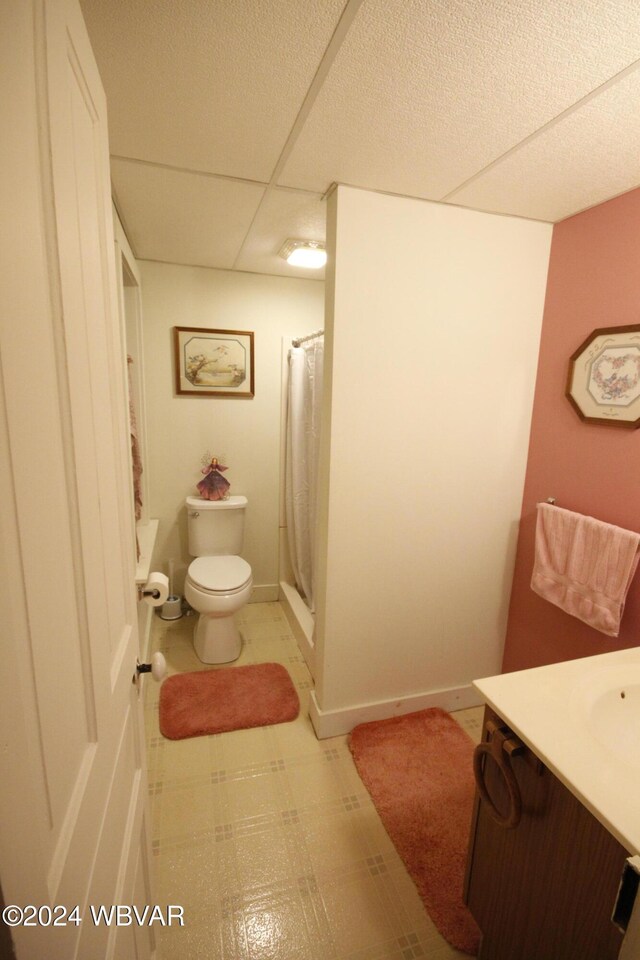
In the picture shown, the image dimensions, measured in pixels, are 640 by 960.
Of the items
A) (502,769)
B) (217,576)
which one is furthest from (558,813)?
(217,576)

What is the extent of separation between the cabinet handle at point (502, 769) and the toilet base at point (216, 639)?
1.64 metres

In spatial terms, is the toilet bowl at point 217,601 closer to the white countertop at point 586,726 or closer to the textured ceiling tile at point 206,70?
the white countertop at point 586,726

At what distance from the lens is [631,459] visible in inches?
59.3

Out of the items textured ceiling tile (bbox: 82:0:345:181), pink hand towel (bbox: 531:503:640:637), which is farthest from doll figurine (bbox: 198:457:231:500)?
pink hand towel (bbox: 531:503:640:637)

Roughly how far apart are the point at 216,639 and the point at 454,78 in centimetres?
248

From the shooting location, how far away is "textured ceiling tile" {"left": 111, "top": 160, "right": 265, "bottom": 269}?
1.50m

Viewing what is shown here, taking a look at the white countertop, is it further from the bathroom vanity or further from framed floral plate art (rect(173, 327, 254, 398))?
framed floral plate art (rect(173, 327, 254, 398))

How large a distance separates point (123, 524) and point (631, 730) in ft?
4.24

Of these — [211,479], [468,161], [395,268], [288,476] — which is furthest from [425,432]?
[211,479]

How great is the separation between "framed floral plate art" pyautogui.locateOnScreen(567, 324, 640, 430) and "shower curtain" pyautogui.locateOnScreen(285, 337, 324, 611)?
4.36 feet

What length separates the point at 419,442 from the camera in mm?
1800

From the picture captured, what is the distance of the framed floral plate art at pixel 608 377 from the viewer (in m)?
1.48

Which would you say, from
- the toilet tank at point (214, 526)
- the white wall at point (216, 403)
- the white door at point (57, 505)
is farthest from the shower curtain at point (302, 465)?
the white door at point (57, 505)

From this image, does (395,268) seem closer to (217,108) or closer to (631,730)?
(217,108)
